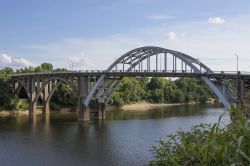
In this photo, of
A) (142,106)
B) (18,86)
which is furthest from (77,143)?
(142,106)

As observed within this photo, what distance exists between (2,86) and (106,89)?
1022 inches

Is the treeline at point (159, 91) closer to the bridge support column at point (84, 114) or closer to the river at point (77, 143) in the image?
the bridge support column at point (84, 114)

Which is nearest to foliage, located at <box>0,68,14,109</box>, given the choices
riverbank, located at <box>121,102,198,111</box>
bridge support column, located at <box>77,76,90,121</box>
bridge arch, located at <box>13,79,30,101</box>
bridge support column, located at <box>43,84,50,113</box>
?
bridge arch, located at <box>13,79,30,101</box>

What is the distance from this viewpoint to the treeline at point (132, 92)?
7891 centimetres

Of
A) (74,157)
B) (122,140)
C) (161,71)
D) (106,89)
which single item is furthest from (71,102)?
(74,157)

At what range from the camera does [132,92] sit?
343ft

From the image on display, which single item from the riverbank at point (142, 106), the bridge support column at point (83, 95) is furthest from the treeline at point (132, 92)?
the bridge support column at point (83, 95)

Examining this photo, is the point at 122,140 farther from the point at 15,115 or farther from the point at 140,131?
the point at 15,115

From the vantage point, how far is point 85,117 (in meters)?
64.3

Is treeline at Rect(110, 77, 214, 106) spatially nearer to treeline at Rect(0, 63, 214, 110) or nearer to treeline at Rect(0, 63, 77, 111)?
treeline at Rect(0, 63, 214, 110)

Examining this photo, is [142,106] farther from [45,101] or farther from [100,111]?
[100,111]

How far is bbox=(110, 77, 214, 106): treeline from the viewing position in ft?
336

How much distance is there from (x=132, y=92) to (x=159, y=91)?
40.0ft

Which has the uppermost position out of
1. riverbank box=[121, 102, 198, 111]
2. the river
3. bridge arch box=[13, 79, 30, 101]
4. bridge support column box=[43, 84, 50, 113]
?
bridge arch box=[13, 79, 30, 101]
